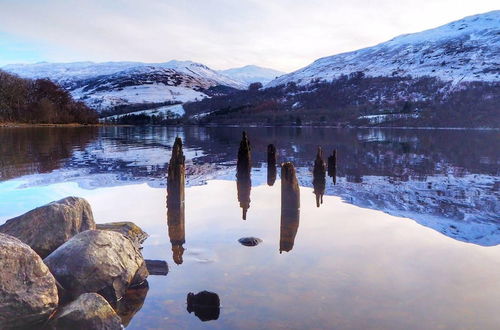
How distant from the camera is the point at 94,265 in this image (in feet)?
38.1

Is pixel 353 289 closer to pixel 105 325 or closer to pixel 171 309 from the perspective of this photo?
pixel 171 309

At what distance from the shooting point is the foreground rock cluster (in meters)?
9.84

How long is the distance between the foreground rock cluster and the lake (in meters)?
0.77

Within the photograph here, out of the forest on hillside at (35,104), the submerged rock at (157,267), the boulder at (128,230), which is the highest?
the forest on hillside at (35,104)

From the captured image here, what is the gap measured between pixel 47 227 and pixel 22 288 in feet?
12.0

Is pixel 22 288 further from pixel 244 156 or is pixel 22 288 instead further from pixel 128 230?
pixel 244 156

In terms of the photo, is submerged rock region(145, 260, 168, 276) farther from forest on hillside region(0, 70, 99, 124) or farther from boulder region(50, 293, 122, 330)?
forest on hillside region(0, 70, 99, 124)

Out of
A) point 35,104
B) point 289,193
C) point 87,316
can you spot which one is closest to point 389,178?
point 289,193

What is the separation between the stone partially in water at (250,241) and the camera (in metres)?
17.4

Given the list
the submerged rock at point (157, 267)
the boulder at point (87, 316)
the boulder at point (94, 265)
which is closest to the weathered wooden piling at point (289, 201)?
the submerged rock at point (157, 267)

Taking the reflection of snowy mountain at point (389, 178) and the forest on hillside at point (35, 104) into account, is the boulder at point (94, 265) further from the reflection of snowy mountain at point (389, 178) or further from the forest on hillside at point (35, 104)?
the forest on hillside at point (35, 104)

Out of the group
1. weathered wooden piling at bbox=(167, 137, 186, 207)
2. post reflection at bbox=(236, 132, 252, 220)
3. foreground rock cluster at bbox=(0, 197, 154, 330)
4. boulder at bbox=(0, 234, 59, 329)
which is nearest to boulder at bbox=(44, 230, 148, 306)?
foreground rock cluster at bbox=(0, 197, 154, 330)

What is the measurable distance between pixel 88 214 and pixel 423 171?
110 ft

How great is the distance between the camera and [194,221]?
840 inches
